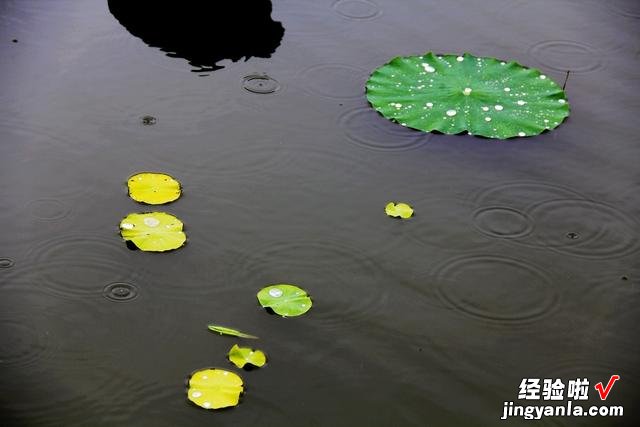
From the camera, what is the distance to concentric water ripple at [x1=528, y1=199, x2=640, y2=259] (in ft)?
11.3

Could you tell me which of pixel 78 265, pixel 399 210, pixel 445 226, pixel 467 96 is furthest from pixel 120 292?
pixel 467 96

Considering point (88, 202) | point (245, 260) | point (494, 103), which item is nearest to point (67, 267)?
point (88, 202)

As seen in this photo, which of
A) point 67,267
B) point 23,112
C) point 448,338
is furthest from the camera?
point 23,112

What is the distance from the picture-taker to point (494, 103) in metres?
4.04

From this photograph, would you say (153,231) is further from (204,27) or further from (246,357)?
(204,27)

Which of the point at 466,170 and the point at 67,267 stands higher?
the point at 466,170

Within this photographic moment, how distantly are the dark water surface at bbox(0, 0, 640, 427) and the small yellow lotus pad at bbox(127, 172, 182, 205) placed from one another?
0.17ft

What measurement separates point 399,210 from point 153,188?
0.99 metres

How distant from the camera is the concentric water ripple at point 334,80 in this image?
164 inches

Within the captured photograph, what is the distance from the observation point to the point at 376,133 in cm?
398

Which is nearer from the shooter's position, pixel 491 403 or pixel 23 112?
pixel 491 403

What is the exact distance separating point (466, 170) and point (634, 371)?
115cm

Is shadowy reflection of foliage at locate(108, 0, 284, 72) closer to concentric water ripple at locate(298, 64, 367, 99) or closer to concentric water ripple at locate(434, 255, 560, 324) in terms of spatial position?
concentric water ripple at locate(298, 64, 367, 99)

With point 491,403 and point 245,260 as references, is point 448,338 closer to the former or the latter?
point 491,403
